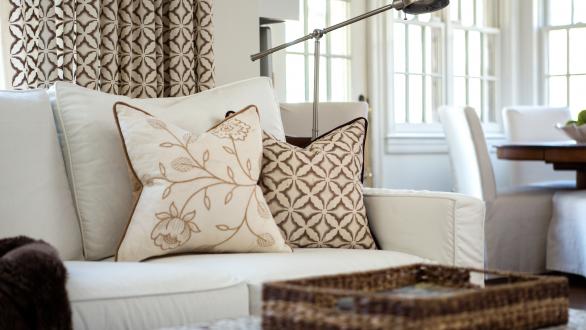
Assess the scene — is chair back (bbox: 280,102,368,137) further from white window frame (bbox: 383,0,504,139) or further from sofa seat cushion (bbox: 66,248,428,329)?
white window frame (bbox: 383,0,504,139)

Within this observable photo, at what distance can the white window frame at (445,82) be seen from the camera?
5.09 metres

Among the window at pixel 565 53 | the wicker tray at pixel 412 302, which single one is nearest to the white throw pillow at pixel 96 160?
the wicker tray at pixel 412 302

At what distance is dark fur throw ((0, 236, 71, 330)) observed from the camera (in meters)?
1.66

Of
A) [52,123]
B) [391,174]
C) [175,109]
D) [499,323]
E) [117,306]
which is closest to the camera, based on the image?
[499,323]

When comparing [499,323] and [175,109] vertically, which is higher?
[175,109]

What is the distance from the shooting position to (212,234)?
2.24 m

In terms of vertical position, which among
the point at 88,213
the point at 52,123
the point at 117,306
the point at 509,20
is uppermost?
the point at 509,20

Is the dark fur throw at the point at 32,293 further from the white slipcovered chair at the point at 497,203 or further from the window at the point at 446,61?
the window at the point at 446,61

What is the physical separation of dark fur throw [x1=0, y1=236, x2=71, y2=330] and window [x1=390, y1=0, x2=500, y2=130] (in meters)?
3.65

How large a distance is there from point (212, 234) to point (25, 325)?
0.66 meters

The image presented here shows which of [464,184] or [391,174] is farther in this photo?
[391,174]

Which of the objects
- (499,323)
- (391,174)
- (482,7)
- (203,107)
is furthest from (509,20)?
(499,323)

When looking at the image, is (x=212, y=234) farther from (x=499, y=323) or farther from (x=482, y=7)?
(x=482, y=7)

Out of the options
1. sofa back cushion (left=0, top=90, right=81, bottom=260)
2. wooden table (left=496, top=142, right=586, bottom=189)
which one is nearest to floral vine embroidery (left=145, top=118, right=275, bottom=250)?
sofa back cushion (left=0, top=90, right=81, bottom=260)
